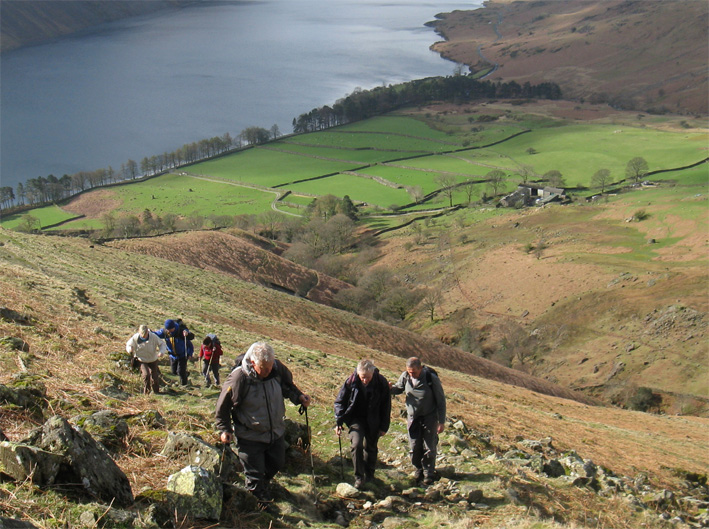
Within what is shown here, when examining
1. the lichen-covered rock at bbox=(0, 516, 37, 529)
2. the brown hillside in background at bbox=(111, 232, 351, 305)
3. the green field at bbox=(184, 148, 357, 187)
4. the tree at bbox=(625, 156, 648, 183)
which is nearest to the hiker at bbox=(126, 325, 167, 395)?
the lichen-covered rock at bbox=(0, 516, 37, 529)

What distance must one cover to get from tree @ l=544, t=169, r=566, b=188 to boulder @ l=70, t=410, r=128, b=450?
9875cm

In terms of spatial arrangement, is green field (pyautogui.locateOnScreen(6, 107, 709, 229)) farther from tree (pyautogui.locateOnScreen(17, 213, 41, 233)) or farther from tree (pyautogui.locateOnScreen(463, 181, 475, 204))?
tree (pyautogui.locateOnScreen(17, 213, 41, 233))

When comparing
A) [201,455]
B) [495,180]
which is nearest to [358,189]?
[495,180]

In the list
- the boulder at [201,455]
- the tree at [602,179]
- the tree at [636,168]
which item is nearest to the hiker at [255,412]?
the boulder at [201,455]

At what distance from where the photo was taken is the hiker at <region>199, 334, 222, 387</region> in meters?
13.9

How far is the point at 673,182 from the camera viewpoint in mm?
94000

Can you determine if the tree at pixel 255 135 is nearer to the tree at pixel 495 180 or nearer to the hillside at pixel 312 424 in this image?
the tree at pixel 495 180

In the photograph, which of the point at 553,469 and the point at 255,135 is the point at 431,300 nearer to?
the point at 553,469

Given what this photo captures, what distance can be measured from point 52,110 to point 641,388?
6103 inches

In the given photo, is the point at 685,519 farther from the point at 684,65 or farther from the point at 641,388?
the point at 684,65

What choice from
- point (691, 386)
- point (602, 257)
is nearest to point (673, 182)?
point (602, 257)

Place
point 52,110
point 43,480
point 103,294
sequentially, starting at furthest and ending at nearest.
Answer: point 52,110, point 103,294, point 43,480

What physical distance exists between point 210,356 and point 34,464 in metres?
8.58

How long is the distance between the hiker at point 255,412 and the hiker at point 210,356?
268 inches
